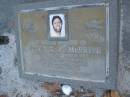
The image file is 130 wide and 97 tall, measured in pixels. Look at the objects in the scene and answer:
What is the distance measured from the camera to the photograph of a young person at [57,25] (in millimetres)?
2008

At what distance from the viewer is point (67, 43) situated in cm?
201

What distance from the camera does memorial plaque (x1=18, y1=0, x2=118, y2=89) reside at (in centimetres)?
184

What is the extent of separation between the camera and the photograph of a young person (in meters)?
2.01

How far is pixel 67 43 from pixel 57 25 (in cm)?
18

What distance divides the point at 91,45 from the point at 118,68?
0.91 feet

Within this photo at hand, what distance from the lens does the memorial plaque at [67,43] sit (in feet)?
6.05

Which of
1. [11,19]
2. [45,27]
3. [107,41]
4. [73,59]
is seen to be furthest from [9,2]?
[107,41]

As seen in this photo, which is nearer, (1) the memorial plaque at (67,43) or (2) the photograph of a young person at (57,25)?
(1) the memorial plaque at (67,43)

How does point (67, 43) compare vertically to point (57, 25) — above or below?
below

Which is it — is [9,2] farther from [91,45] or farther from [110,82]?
[110,82]

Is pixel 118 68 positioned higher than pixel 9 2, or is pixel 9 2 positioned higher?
pixel 9 2

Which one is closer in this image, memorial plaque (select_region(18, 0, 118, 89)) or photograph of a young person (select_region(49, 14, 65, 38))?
memorial plaque (select_region(18, 0, 118, 89))

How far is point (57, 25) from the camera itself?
2.03 meters

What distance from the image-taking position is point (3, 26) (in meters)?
2.43
